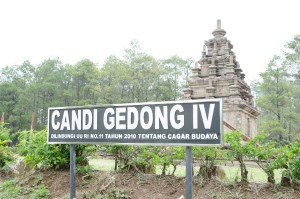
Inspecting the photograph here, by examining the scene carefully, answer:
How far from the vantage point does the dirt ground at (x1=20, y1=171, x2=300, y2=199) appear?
4766 mm

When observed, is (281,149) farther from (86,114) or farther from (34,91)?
(34,91)

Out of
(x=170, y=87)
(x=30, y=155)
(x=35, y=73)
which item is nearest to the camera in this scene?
(x=30, y=155)

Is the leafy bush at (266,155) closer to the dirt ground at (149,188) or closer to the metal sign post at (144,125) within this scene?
the dirt ground at (149,188)

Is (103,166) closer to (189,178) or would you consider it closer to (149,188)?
(149,188)

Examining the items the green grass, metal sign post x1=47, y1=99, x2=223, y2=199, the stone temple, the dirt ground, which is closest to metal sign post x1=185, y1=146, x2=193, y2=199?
metal sign post x1=47, y1=99, x2=223, y2=199

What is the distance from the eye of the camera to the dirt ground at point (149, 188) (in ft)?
15.6

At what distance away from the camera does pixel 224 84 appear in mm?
23109

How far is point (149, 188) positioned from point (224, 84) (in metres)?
18.8

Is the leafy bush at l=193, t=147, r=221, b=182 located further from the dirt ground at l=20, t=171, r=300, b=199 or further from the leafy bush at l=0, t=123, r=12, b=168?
the leafy bush at l=0, t=123, r=12, b=168

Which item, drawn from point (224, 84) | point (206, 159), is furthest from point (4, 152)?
point (224, 84)

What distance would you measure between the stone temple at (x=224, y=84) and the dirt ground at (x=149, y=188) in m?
16.7

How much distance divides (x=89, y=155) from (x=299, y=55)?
2732cm

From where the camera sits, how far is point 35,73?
146 feet

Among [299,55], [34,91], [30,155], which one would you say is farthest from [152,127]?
[34,91]
